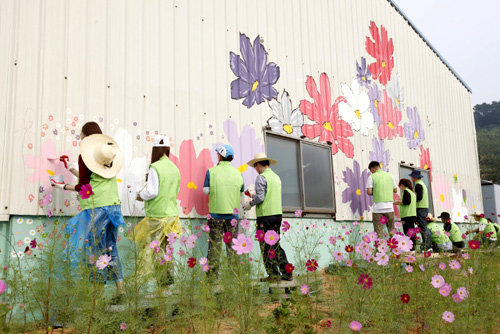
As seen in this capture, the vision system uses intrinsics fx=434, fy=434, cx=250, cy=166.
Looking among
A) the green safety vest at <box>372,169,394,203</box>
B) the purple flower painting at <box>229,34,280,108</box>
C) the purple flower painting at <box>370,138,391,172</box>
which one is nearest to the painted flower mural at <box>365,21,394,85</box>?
the purple flower painting at <box>370,138,391,172</box>

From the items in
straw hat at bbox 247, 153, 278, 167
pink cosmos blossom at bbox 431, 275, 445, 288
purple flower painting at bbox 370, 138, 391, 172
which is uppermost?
purple flower painting at bbox 370, 138, 391, 172

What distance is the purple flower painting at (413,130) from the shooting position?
1025cm

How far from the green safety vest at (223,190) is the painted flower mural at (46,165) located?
1.53m

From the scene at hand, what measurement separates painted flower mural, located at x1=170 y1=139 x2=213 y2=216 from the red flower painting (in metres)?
5.05

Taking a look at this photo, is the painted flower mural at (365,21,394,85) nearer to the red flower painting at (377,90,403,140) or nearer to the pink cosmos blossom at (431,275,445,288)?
the red flower painting at (377,90,403,140)

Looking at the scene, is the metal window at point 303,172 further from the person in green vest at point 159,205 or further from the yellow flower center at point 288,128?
the person in green vest at point 159,205

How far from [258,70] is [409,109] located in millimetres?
5778

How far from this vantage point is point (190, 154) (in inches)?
195

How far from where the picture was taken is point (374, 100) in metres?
8.92

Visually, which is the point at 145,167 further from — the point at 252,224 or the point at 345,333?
the point at 345,333

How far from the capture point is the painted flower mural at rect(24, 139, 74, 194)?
3.67 m

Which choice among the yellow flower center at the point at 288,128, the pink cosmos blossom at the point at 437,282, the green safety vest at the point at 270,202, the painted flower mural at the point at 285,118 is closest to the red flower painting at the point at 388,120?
the painted flower mural at the point at 285,118

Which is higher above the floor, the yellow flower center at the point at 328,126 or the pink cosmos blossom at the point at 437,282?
the yellow flower center at the point at 328,126

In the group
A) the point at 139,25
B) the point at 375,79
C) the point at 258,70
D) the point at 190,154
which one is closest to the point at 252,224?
the point at 190,154
